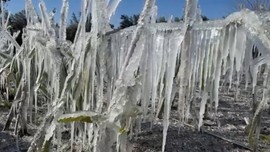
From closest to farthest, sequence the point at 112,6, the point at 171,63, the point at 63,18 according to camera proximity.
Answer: the point at 171,63
the point at 112,6
the point at 63,18

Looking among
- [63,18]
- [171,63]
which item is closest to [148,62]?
[171,63]

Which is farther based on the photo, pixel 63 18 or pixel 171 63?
pixel 63 18

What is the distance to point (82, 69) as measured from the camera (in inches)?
58.2

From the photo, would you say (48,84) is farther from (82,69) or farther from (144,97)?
(144,97)

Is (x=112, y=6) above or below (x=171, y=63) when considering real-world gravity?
above

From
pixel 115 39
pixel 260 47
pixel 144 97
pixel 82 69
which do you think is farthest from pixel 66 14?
pixel 260 47

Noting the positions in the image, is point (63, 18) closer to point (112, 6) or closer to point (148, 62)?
point (112, 6)

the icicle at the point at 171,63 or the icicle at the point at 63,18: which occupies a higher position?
the icicle at the point at 63,18

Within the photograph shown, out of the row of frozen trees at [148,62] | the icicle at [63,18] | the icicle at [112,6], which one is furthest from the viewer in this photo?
the icicle at [63,18]

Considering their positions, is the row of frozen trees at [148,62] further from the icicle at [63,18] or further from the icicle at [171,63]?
the icicle at [63,18]

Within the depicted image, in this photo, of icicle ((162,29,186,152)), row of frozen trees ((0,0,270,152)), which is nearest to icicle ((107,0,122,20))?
row of frozen trees ((0,0,270,152))

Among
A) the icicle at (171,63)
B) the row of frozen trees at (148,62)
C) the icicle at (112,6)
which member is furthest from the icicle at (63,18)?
the icicle at (171,63)

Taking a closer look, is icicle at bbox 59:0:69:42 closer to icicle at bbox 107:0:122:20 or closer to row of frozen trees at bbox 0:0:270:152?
row of frozen trees at bbox 0:0:270:152

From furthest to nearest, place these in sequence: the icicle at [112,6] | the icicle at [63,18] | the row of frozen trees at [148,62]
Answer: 1. the icicle at [63,18]
2. the icicle at [112,6]
3. the row of frozen trees at [148,62]
